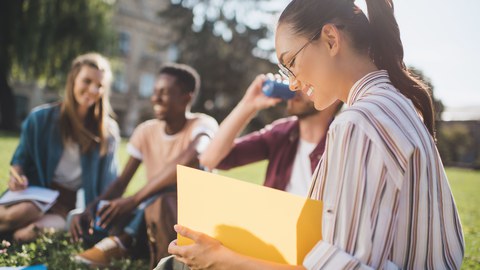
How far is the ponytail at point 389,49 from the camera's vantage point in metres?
1.11

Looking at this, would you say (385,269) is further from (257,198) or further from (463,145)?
(463,145)

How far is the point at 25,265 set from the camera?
208 cm

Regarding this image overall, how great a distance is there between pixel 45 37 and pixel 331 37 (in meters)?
13.9

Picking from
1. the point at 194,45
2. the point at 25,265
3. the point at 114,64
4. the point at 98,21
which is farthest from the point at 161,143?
the point at 194,45

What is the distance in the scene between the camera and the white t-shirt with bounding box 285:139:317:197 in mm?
2396

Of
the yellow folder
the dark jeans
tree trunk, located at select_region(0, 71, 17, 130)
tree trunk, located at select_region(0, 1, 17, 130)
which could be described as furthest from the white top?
tree trunk, located at select_region(0, 71, 17, 130)

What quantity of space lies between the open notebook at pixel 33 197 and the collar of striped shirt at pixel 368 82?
93.2 inches

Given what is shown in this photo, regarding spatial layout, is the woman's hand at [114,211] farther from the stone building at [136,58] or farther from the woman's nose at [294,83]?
the stone building at [136,58]

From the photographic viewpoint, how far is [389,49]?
3.65 feet

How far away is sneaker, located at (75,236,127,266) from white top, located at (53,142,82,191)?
848 millimetres

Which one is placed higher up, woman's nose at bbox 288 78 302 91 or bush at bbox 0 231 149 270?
woman's nose at bbox 288 78 302 91

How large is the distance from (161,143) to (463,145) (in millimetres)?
29347

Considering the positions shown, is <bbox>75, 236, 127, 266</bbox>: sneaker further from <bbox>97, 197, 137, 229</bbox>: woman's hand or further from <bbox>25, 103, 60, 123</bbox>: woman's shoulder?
<bbox>25, 103, 60, 123</bbox>: woman's shoulder

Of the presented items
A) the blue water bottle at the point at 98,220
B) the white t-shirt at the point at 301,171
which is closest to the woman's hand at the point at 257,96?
the white t-shirt at the point at 301,171
